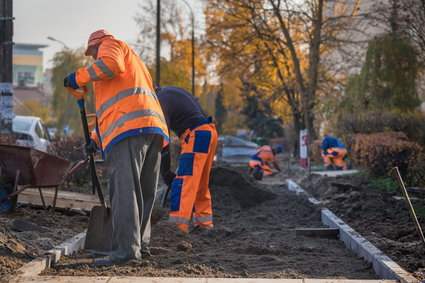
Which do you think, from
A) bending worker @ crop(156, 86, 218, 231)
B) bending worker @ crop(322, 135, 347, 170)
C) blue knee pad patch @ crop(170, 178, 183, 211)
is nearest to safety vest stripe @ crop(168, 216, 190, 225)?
bending worker @ crop(156, 86, 218, 231)

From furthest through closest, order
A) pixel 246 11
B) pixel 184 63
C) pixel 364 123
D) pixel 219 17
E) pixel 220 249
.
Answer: pixel 184 63 < pixel 219 17 < pixel 246 11 < pixel 364 123 < pixel 220 249

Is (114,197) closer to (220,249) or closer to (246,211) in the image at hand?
(220,249)

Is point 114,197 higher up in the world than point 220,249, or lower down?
higher up

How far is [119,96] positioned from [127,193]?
0.87 m

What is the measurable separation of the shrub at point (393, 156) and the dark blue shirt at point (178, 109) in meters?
5.45

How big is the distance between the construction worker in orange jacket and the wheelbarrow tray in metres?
2.17

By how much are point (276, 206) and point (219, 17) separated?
1969 cm

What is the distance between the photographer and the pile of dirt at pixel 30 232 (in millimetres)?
5922

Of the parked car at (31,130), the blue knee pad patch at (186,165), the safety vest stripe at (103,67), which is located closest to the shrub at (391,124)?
the parked car at (31,130)

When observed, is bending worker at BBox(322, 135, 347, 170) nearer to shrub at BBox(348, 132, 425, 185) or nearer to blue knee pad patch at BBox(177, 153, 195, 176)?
shrub at BBox(348, 132, 425, 185)

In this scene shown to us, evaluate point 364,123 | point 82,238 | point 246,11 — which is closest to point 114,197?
point 82,238

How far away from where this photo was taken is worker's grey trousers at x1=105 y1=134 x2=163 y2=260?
20.1 ft

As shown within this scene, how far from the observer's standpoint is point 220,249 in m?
7.28

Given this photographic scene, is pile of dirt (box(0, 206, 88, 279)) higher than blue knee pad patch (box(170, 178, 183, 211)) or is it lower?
lower
